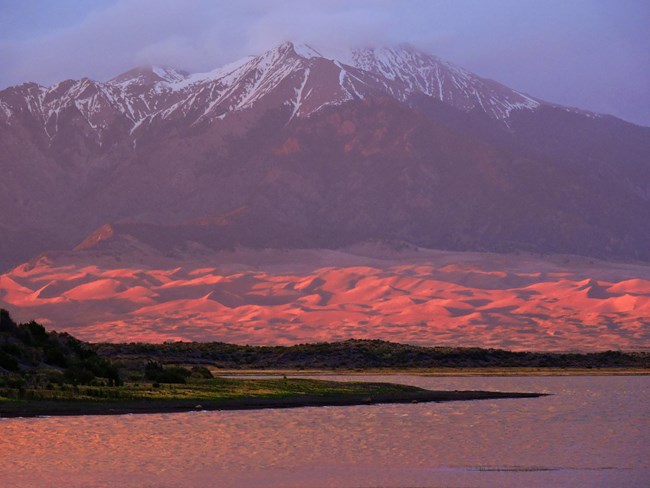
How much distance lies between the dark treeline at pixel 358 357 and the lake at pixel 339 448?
57.4 m

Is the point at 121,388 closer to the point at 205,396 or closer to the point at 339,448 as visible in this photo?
the point at 205,396

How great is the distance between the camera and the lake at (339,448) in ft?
123

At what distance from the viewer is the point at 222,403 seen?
194 ft

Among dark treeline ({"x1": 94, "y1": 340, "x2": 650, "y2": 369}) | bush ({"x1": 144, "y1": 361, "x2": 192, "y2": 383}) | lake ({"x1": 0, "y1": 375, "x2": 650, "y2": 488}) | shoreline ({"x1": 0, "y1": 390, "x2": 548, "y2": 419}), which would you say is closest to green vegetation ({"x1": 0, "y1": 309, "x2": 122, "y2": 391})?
bush ({"x1": 144, "y1": 361, "x2": 192, "y2": 383})

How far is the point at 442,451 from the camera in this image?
144 ft

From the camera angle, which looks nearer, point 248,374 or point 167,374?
point 167,374

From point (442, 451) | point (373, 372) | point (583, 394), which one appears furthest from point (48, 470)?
point (373, 372)

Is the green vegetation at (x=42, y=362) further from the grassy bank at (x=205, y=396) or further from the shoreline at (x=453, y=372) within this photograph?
the shoreline at (x=453, y=372)

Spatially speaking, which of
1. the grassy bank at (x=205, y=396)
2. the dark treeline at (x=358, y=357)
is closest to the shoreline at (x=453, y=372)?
the dark treeline at (x=358, y=357)

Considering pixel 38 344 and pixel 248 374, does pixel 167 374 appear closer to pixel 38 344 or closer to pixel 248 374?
pixel 38 344

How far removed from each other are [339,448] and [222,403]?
15338 millimetres

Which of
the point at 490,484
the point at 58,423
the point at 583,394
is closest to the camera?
the point at 490,484

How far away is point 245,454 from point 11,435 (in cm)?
799

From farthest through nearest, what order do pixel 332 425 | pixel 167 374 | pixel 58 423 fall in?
pixel 167 374 → pixel 332 425 → pixel 58 423
